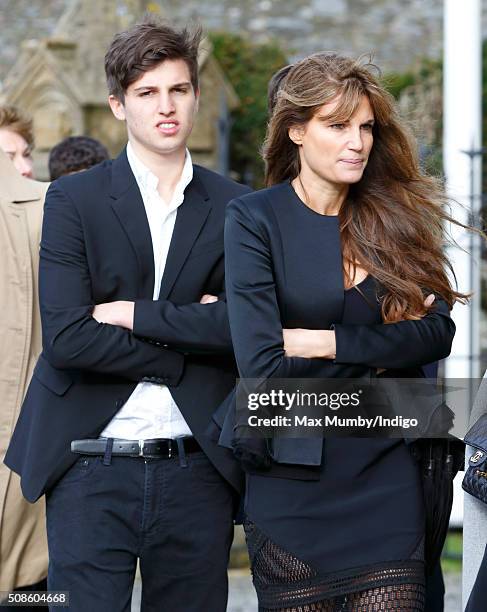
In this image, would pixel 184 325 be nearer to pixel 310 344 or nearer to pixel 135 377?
pixel 135 377

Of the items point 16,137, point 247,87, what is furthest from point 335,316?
point 247,87

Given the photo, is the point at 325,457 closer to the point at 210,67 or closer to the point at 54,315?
the point at 54,315

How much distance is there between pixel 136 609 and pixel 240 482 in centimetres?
266

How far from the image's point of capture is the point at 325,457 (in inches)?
127

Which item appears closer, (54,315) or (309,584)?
(309,584)

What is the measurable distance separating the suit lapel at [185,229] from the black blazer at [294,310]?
254 mm

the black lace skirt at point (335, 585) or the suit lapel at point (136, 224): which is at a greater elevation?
the suit lapel at point (136, 224)

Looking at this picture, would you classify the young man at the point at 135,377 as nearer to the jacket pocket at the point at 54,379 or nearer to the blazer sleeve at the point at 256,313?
the jacket pocket at the point at 54,379

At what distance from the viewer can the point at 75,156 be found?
5.07 m

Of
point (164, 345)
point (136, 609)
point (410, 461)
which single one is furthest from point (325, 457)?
point (136, 609)

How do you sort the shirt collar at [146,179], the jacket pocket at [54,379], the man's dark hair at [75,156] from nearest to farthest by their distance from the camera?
the jacket pocket at [54,379] < the shirt collar at [146,179] < the man's dark hair at [75,156]

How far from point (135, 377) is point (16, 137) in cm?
197

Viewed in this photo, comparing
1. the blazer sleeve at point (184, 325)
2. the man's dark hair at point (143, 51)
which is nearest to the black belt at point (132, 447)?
the blazer sleeve at point (184, 325)

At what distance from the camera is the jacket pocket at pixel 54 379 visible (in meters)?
3.57
